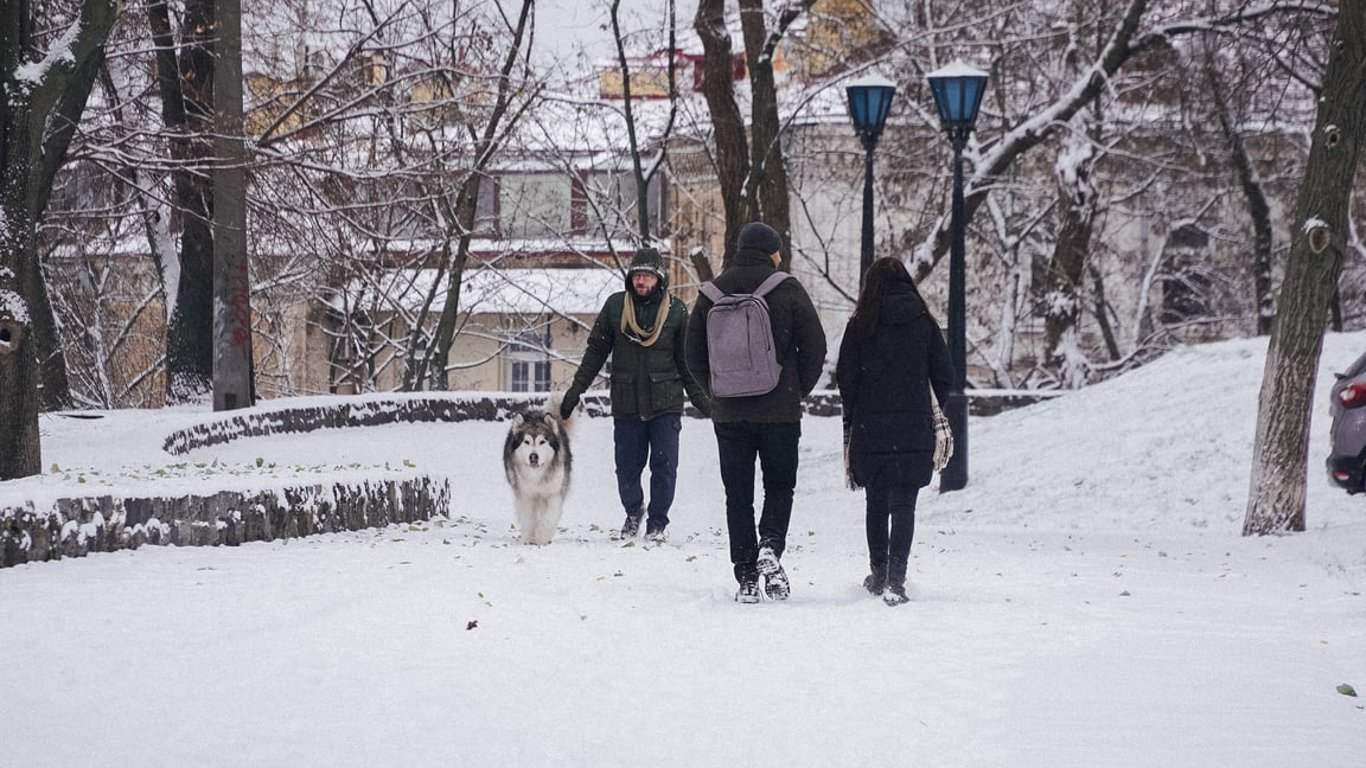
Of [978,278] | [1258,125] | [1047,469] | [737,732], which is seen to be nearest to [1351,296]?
[1258,125]

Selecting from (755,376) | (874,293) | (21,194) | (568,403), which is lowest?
(568,403)

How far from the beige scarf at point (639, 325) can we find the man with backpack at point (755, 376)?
2.95m

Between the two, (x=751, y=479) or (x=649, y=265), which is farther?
(x=649, y=265)

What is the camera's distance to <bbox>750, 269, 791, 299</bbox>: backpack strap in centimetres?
891

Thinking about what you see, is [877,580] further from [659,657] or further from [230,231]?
[230,231]

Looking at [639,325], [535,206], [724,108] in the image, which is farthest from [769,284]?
[535,206]

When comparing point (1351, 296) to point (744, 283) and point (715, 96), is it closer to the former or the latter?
point (715, 96)

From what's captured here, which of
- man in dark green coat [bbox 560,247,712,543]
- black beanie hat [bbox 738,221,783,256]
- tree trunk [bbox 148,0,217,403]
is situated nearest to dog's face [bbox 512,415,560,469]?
man in dark green coat [bbox 560,247,712,543]

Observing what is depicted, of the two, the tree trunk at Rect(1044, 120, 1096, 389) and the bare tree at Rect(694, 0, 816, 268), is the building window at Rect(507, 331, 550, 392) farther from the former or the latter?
the bare tree at Rect(694, 0, 816, 268)

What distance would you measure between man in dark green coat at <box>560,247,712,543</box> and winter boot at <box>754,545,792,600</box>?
9.83 ft

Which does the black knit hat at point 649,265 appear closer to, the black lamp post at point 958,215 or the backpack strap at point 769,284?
the backpack strap at point 769,284

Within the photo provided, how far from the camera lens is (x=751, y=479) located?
910cm

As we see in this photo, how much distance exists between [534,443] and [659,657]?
4.48 meters

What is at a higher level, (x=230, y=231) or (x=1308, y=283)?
(x=230, y=231)
